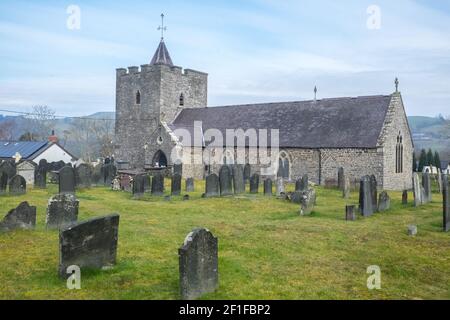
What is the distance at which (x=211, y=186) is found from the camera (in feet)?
62.6

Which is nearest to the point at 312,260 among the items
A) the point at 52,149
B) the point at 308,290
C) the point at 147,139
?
the point at 308,290

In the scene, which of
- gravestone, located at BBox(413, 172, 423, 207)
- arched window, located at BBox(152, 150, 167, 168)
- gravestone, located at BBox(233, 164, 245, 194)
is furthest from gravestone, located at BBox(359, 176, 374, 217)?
arched window, located at BBox(152, 150, 167, 168)

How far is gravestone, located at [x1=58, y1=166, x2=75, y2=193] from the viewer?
17531 mm

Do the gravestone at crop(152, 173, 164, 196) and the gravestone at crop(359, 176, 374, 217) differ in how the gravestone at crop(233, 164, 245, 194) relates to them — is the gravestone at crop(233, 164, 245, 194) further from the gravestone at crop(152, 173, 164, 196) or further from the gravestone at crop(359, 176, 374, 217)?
the gravestone at crop(359, 176, 374, 217)

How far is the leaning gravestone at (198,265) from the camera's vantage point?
257 inches

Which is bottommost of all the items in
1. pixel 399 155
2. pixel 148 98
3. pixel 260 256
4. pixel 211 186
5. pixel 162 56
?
pixel 260 256

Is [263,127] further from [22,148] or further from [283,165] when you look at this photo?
[22,148]

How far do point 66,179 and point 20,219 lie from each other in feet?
23.2

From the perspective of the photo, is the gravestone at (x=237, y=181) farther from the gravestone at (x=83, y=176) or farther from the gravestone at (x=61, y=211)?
the gravestone at (x=61, y=211)

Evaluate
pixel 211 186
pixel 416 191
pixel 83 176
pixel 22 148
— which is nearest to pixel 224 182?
pixel 211 186

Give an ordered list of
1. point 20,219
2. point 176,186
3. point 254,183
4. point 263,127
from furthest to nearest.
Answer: point 263,127
point 254,183
point 176,186
point 20,219

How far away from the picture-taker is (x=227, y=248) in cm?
974

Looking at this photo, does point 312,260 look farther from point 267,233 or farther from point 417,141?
point 417,141
